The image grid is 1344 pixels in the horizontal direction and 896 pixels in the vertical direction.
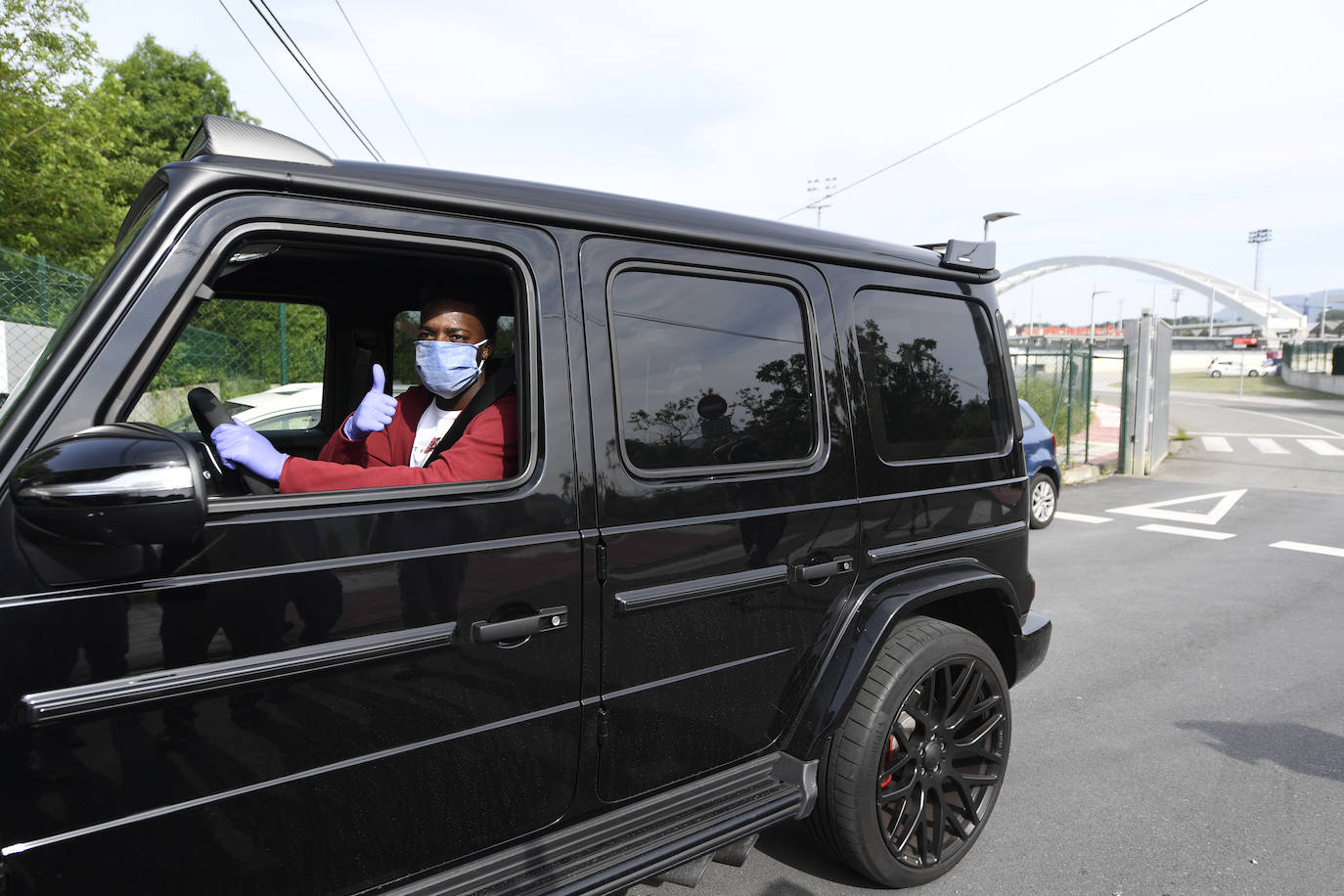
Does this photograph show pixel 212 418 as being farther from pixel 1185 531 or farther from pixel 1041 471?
pixel 1185 531

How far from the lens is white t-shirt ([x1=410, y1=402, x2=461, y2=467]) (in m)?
2.33

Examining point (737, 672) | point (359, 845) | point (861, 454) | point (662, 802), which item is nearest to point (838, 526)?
point (861, 454)

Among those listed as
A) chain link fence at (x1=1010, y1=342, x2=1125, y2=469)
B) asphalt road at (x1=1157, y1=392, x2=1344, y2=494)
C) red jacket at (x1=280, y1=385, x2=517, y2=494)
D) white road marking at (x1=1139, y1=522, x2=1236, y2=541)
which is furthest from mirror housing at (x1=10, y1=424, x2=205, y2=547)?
asphalt road at (x1=1157, y1=392, x2=1344, y2=494)

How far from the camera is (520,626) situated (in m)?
1.90

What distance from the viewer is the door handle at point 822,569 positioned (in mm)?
2447

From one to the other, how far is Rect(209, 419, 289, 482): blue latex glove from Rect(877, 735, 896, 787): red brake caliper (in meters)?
1.90

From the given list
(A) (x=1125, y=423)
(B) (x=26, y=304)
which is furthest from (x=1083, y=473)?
(B) (x=26, y=304)

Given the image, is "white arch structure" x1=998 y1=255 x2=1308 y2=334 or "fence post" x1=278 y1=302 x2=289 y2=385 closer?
"fence post" x1=278 y1=302 x2=289 y2=385

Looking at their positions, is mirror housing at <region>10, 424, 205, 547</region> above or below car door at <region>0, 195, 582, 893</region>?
above

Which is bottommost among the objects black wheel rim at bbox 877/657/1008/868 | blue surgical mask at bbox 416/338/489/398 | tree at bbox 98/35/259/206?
black wheel rim at bbox 877/657/1008/868

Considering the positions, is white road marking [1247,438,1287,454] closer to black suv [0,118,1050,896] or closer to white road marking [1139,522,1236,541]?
white road marking [1139,522,1236,541]

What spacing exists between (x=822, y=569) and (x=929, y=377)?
2.85ft

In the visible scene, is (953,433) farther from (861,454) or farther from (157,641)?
(157,641)

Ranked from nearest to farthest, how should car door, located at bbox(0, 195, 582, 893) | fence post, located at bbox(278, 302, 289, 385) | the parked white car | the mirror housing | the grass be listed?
the mirror housing, car door, located at bbox(0, 195, 582, 893), fence post, located at bbox(278, 302, 289, 385), the grass, the parked white car
